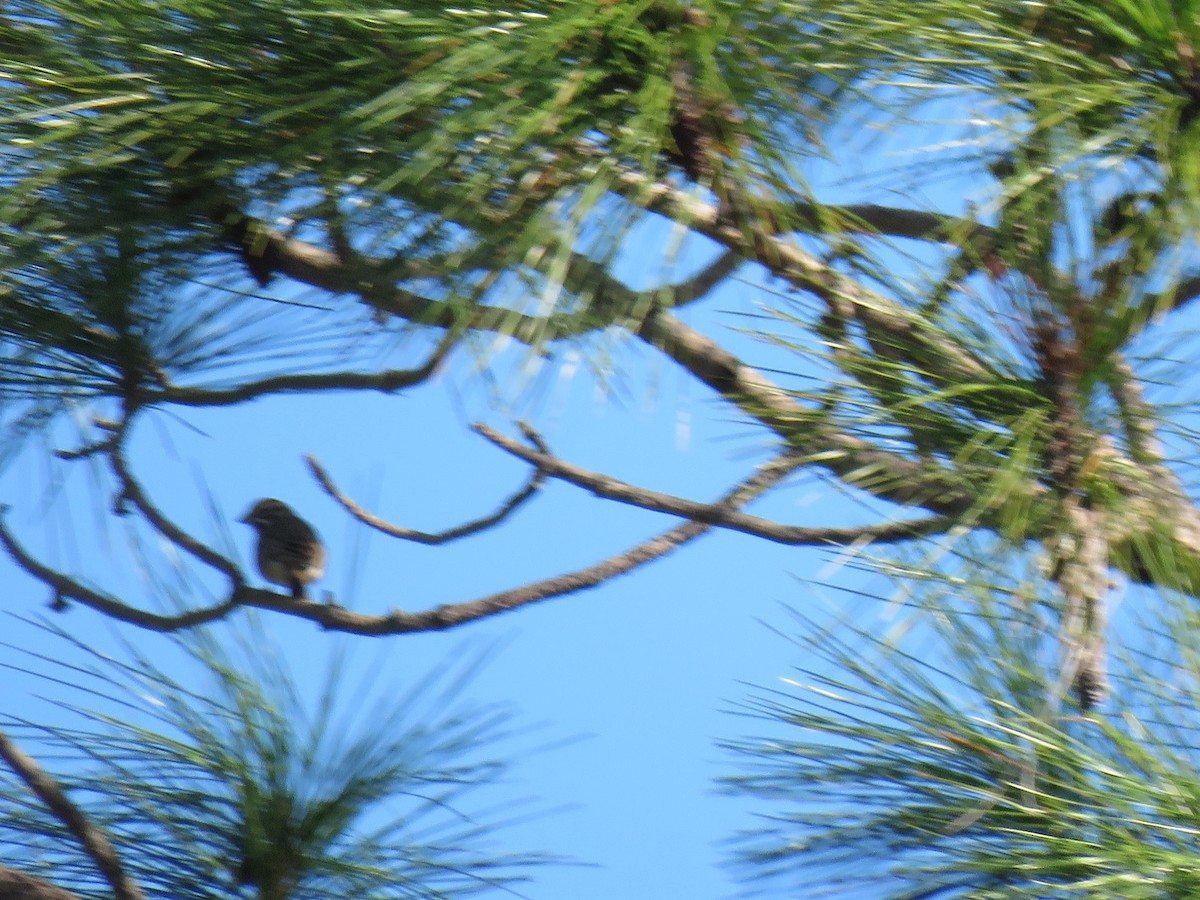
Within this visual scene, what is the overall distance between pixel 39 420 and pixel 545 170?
42 centimetres

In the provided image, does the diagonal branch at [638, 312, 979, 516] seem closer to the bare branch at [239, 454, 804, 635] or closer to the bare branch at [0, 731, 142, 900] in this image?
the bare branch at [239, 454, 804, 635]

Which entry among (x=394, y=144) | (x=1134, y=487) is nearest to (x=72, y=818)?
(x=394, y=144)

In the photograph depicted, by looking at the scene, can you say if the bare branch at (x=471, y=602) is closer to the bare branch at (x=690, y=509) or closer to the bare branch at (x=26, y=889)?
the bare branch at (x=690, y=509)

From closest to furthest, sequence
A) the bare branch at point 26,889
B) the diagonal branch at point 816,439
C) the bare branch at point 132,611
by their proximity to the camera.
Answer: the diagonal branch at point 816,439, the bare branch at point 26,889, the bare branch at point 132,611

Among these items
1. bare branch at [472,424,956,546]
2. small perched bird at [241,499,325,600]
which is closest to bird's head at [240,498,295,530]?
A: small perched bird at [241,499,325,600]

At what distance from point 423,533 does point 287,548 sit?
0.08 m

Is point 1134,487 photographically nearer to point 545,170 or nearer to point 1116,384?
point 1116,384

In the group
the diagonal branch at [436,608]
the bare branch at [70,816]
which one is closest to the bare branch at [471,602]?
the diagonal branch at [436,608]

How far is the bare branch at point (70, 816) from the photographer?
0.70 metres

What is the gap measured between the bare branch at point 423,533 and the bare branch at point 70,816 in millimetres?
208

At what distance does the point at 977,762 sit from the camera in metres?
0.60

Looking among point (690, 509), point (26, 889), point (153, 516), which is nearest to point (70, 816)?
point (26, 889)

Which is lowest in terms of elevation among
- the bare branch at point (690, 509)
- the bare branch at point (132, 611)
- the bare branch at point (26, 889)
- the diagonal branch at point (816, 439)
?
the bare branch at point (26, 889)

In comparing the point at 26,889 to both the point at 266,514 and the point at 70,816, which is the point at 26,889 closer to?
the point at 70,816
